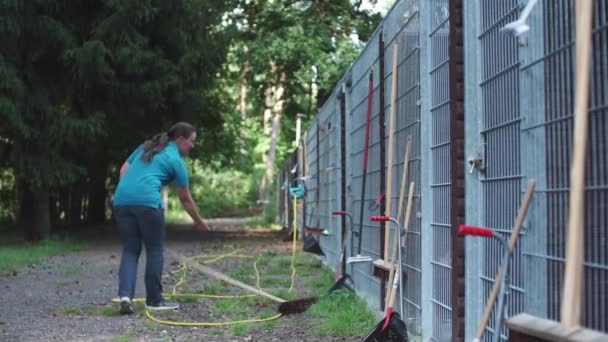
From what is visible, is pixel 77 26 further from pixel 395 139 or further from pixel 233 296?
pixel 395 139

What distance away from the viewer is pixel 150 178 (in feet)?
23.2

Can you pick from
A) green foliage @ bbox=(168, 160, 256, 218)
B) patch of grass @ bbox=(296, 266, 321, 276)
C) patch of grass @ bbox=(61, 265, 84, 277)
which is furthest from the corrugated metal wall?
green foliage @ bbox=(168, 160, 256, 218)

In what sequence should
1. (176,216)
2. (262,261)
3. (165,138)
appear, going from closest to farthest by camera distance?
1. (165,138)
2. (262,261)
3. (176,216)

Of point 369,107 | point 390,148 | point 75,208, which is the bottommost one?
point 75,208

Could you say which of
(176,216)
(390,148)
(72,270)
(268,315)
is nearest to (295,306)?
(268,315)

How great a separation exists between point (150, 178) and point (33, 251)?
8.52 meters

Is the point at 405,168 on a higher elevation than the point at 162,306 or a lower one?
higher

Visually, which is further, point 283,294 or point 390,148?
point 283,294

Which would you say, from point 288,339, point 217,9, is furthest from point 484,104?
point 217,9

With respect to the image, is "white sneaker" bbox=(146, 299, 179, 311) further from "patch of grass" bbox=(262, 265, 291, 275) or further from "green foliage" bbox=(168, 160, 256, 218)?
"green foliage" bbox=(168, 160, 256, 218)

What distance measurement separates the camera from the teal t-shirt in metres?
7.06

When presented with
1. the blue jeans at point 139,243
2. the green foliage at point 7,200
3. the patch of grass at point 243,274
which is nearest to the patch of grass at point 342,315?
the blue jeans at point 139,243

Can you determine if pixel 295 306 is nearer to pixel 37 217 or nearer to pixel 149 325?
pixel 149 325

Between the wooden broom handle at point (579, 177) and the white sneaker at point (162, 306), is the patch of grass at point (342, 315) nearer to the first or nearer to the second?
the white sneaker at point (162, 306)
